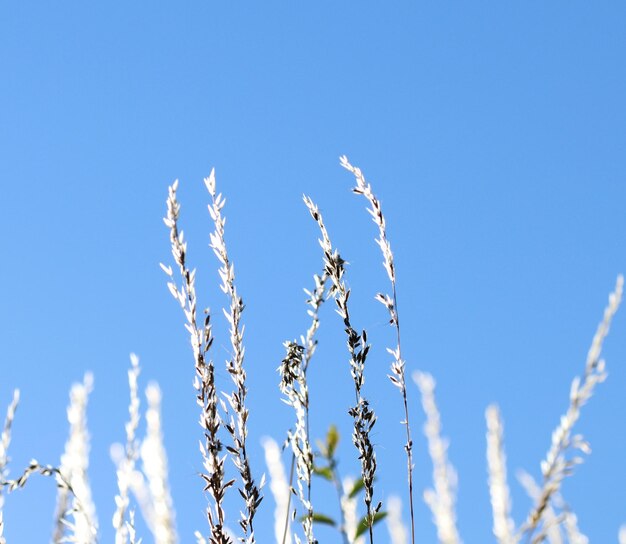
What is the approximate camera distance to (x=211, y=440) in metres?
2.00

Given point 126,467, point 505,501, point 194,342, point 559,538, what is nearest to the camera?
point 505,501

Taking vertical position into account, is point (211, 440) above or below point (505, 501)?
above

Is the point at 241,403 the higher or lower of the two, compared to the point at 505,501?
higher

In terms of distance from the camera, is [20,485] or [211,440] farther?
[211,440]

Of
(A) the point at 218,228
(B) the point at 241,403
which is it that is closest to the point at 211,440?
(B) the point at 241,403

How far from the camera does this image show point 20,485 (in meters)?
1.79

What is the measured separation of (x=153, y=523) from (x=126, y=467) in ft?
0.47

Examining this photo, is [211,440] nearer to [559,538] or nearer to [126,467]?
[126,467]

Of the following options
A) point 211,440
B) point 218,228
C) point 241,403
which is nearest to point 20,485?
→ point 211,440

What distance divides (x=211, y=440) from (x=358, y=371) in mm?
452

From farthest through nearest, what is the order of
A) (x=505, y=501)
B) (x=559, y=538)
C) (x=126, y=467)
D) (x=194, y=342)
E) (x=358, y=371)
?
1. (x=559, y=538)
2. (x=358, y=371)
3. (x=194, y=342)
4. (x=126, y=467)
5. (x=505, y=501)

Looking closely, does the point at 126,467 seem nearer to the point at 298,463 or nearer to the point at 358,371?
the point at 298,463

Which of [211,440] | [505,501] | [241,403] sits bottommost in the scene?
[505,501]

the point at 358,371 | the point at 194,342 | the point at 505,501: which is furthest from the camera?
the point at 358,371
